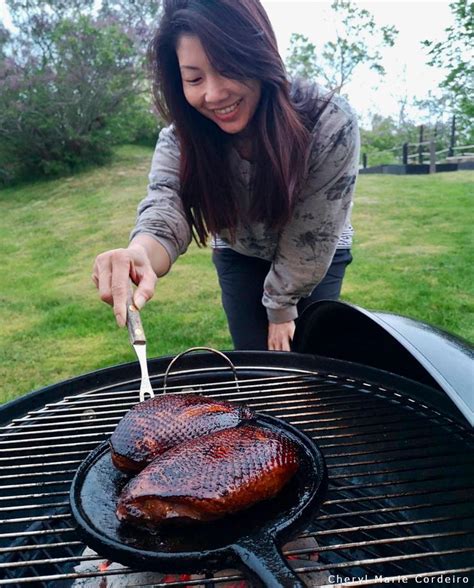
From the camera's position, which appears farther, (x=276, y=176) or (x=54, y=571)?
(x=276, y=176)

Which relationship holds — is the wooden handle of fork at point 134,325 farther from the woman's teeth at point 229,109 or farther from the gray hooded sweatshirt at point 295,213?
the woman's teeth at point 229,109

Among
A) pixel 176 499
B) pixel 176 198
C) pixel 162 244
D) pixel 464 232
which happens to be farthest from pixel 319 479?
pixel 464 232

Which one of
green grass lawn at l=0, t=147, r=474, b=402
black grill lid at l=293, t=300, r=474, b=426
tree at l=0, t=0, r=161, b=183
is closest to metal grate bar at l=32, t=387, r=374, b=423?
black grill lid at l=293, t=300, r=474, b=426

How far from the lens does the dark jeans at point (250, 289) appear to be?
2697mm

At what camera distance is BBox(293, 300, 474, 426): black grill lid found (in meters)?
1.25

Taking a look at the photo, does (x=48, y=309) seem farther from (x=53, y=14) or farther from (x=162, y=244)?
(x=53, y=14)

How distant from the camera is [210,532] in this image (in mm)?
1110

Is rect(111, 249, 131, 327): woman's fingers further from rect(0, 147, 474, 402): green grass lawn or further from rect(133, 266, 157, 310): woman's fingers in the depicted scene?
rect(0, 147, 474, 402): green grass lawn

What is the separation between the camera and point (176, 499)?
3.59 feet

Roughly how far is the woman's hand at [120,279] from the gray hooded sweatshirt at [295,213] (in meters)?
0.29

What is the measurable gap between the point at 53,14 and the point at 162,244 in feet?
44.9

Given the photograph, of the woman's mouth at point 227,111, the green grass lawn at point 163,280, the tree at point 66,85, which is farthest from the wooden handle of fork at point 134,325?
the tree at point 66,85

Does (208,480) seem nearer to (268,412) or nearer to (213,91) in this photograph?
(268,412)

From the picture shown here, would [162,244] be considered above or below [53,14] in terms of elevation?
below
